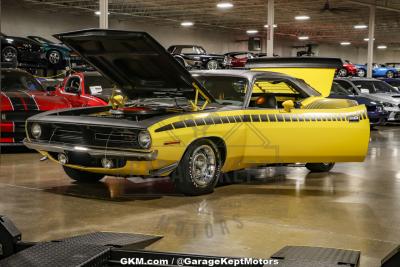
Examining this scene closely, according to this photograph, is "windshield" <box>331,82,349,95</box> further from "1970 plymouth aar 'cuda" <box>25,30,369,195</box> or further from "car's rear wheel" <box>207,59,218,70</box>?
"1970 plymouth aar 'cuda" <box>25,30,369,195</box>

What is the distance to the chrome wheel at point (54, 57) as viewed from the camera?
18.5 m

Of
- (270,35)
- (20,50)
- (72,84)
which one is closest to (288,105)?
(72,84)

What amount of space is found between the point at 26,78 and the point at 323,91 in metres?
5.75

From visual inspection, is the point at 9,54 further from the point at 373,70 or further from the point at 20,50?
the point at 373,70

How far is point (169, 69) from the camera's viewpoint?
6.53 metres

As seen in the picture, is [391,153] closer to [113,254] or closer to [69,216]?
[69,216]

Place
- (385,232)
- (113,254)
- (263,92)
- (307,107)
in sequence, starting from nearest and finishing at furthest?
(113,254) < (385,232) < (307,107) < (263,92)

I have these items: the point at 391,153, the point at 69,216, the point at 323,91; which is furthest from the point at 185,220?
the point at 391,153

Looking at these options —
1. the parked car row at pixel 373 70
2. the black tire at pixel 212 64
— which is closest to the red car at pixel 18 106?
the black tire at pixel 212 64

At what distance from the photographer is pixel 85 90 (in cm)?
1109

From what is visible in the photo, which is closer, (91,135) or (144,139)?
(144,139)

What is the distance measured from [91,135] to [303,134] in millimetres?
2501

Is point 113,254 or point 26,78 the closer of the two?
point 113,254

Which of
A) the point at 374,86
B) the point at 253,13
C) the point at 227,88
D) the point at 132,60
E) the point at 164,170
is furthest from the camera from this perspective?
the point at 253,13
